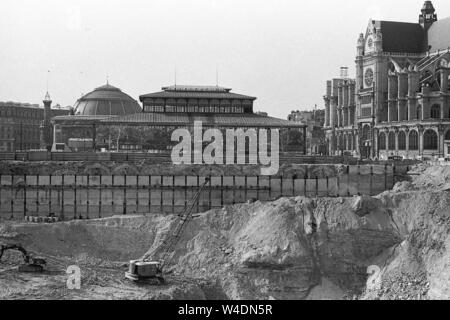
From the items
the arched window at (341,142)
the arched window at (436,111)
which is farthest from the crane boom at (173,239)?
the arched window at (341,142)

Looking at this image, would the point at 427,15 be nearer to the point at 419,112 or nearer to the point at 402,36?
the point at 402,36

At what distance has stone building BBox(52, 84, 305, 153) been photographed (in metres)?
109

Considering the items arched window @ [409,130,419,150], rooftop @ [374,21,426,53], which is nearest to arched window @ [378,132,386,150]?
arched window @ [409,130,419,150]

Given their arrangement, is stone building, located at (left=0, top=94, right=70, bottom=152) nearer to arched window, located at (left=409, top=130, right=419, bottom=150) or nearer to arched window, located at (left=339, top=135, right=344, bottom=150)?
arched window, located at (left=339, top=135, right=344, bottom=150)

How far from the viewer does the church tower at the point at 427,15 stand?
166 m

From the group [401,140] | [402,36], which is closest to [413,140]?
[401,140]

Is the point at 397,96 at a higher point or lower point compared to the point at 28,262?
higher

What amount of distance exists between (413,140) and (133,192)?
6989 centimetres

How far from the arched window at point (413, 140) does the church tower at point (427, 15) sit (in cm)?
4312

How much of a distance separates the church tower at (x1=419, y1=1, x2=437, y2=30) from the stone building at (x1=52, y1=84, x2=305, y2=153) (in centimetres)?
6572

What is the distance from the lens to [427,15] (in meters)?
168
